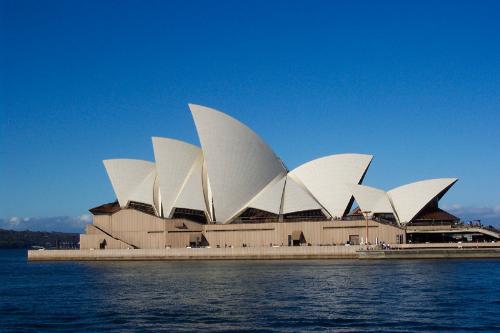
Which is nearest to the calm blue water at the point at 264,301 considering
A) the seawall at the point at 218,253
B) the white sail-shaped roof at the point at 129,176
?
the seawall at the point at 218,253

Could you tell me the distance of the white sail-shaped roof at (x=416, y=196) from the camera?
63.9m

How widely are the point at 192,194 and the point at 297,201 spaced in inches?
428

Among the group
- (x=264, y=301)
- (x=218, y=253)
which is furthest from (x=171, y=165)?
(x=264, y=301)

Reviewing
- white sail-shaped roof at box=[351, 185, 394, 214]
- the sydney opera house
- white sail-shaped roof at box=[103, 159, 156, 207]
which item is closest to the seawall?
the sydney opera house

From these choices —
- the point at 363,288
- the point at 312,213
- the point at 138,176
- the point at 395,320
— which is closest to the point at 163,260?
the point at 138,176

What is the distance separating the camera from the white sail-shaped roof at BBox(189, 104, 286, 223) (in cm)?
6538

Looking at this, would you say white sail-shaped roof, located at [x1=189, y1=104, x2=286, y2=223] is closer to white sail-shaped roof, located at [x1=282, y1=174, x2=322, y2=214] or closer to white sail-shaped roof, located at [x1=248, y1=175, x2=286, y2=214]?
white sail-shaped roof, located at [x1=248, y1=175, x2=286, y2=214]

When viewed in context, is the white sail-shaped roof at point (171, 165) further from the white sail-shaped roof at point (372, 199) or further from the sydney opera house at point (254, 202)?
the white sail-shaped roof at point (372, 199)

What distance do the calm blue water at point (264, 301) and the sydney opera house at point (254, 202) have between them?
20.2 meters

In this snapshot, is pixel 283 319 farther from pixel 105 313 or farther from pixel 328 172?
pixel 328 172

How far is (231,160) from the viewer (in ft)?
216

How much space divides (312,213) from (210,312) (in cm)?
4245

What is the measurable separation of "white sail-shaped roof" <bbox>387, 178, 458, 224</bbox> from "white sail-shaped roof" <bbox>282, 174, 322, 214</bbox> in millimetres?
8001

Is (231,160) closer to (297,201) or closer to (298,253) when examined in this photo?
(297,201)
